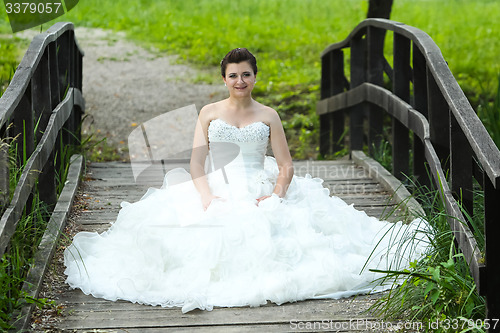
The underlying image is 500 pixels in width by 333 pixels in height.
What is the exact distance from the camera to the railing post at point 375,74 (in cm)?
668

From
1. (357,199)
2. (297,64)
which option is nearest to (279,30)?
(297,64)

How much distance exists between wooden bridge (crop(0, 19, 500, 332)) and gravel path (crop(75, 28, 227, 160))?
299 cm

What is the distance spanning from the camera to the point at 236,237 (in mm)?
3930

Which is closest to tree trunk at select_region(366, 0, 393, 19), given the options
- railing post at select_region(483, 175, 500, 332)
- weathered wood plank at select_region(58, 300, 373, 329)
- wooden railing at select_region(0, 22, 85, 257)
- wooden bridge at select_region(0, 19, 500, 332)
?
wooden bridge at select_region(0, 19, 500, 332)

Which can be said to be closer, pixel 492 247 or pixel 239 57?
pixel 492 247

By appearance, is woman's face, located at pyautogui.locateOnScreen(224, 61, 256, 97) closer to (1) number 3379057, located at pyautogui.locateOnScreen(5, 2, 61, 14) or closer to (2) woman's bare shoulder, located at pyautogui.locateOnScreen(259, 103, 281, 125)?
(2) woman's bare shoulder, located at pyautogui.locateOnScreen(259, 103, 281, 125)

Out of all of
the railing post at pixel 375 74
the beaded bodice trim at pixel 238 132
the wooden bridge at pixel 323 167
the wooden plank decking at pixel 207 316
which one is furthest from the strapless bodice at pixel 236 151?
the railing post at pixel 375 74

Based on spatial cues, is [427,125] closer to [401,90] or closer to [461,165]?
[461,165]

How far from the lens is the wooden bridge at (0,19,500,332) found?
11.0 feet

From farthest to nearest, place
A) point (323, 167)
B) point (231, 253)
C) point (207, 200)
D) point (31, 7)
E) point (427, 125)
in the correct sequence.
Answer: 1. point (31, 7)
2. point (323, 167)
3. point (427, 125)
4. point (207, 200)
5. point (231, 253)

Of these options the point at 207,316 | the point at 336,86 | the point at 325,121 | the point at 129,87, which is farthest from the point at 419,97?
the point at 129,87

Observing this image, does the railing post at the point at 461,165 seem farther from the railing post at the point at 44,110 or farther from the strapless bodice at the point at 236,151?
the railing post at the point at 44,110

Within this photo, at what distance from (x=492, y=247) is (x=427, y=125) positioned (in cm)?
190

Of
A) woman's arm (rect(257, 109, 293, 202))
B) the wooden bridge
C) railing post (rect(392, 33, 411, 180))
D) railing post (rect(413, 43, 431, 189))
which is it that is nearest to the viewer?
the wooden bridge
